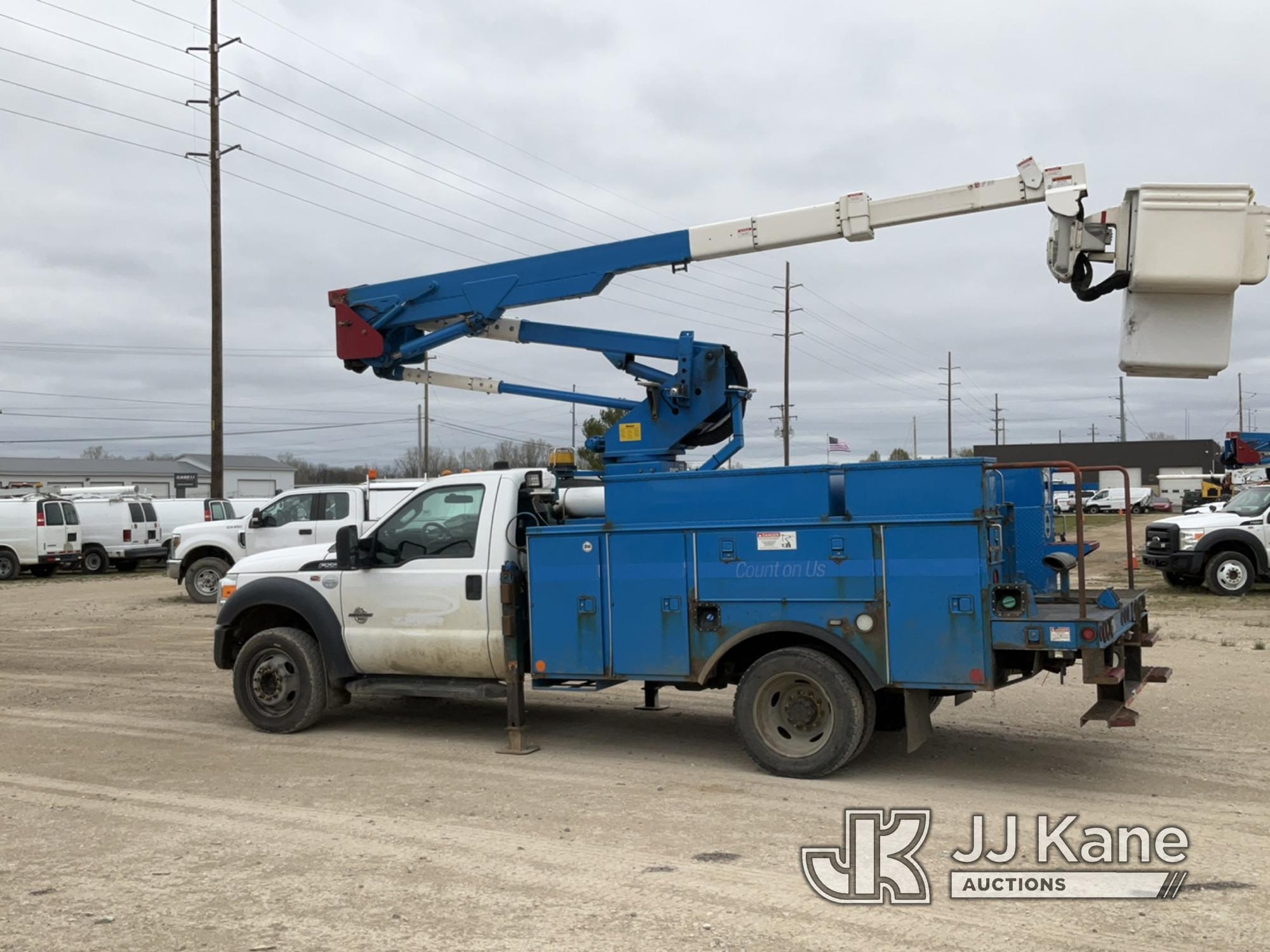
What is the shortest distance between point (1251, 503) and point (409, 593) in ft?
54.1

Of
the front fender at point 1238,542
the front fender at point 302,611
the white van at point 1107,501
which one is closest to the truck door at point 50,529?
the front fender at point 302,611

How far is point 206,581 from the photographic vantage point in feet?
66.4

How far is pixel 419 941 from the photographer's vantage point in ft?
15.5

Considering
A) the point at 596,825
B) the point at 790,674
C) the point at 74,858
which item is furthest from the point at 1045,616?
the point at 74,858

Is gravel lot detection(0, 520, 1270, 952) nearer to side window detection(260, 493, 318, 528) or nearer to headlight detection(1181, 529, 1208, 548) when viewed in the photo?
side window detection(260, 493, 318, 528)

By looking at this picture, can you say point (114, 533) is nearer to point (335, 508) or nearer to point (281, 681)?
point (335, 508)

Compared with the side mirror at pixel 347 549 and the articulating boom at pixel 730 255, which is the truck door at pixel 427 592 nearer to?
the side mirror at pixel 347 549

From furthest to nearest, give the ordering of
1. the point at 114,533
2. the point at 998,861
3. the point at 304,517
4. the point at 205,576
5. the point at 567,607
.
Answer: the point at 114,533, the point at 205,576, the point at 304,517, the point at 567,607, the point at 998,861

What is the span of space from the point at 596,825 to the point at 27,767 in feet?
14.3

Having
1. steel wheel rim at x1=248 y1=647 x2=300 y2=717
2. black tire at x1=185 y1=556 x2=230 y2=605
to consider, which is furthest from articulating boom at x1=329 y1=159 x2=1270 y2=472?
black tire at x1=185 y1=556 x2=230 y2=605

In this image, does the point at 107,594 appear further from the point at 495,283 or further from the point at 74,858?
the point at 74,858

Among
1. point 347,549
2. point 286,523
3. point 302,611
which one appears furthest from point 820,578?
point 286,523

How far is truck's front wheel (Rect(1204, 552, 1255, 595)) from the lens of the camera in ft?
62.3

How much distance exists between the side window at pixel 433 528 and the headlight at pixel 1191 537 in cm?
1512
